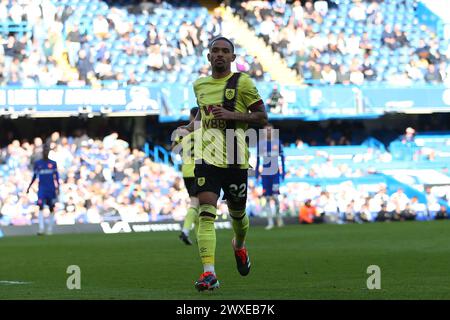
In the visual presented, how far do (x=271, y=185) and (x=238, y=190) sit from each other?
18913mm

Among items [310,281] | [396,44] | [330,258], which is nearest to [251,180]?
[396,44]

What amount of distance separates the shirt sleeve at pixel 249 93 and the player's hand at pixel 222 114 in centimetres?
31

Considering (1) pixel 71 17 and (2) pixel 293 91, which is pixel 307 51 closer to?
(2) pixel 293 91

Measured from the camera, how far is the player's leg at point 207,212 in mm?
11203

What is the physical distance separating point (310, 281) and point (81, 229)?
1971 cm

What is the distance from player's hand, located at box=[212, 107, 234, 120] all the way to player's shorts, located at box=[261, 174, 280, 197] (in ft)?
63.2

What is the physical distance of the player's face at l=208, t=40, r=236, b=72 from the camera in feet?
37.2

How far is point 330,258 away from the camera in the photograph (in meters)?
16.5

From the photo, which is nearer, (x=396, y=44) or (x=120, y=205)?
(x=120, y=205)

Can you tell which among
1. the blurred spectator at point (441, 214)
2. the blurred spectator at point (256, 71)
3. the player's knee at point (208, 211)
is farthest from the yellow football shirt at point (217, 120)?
the blurred spectator at point (256, 71)

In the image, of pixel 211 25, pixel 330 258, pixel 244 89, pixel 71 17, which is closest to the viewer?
pixel 244 89

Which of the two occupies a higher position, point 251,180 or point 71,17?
point 71,17

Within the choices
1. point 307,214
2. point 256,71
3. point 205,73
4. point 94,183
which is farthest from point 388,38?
point 94,183
